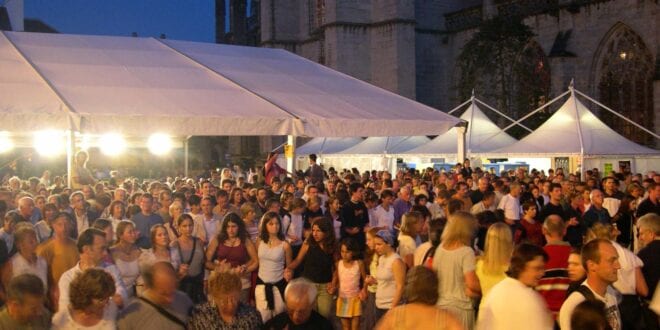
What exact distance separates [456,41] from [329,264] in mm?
31096

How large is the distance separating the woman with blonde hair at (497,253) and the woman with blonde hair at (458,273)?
0.88 feet

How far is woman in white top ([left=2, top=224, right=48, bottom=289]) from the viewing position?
628 centimetres

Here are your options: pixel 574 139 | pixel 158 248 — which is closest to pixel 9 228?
pixel 158 248

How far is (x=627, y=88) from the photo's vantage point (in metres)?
27.2

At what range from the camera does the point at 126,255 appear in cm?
676

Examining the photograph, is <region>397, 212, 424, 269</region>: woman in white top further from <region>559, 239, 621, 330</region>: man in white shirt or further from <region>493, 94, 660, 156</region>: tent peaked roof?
<region>493, 94, 660, 156</region>: tent peaked roof

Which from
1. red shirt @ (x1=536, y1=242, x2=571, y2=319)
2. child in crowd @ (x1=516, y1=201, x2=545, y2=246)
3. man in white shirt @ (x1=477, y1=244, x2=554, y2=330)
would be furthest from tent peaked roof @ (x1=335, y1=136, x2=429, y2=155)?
man in white shirt @ (x1=477, y1=244, x2=554, y2=330)

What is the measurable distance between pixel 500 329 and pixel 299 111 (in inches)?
364

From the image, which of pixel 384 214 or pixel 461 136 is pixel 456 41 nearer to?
pixel 461 136

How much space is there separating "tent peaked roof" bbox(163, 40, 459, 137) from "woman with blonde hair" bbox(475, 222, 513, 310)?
735 cm

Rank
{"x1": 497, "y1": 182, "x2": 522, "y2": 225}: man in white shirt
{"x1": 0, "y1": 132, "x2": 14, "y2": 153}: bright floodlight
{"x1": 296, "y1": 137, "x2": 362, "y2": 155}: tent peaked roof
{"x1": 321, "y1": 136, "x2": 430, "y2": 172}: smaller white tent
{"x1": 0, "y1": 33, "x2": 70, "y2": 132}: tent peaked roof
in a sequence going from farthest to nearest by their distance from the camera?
1. {"x1": 296, "y1": 137, "x2": 362, "y2": 155}: tent peaked roof
2. {"x1": 321, "y1": 136, "x2": 430, "y2": 172}: smaller white tent
3. {"x1": 0, "y1": 132, "x2": 14, "y2": 153}: bright floodlight
4. {"x1": 0, "y1": 33, "x2": 70, "y2": 132}: tent peaked roof
5. {"x1": 497, "y1": 182, "x2": 522, "y2": 225}: man in white shirt

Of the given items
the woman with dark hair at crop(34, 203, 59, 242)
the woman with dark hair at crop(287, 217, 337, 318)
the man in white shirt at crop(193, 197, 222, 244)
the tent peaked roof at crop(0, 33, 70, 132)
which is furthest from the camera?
the tent peaked roof at crop(0, 33, 70, 132)

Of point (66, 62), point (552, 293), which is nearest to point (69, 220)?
point (552, 293)

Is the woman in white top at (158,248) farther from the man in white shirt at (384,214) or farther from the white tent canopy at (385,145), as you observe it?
the white tent canopy at (385,145)
